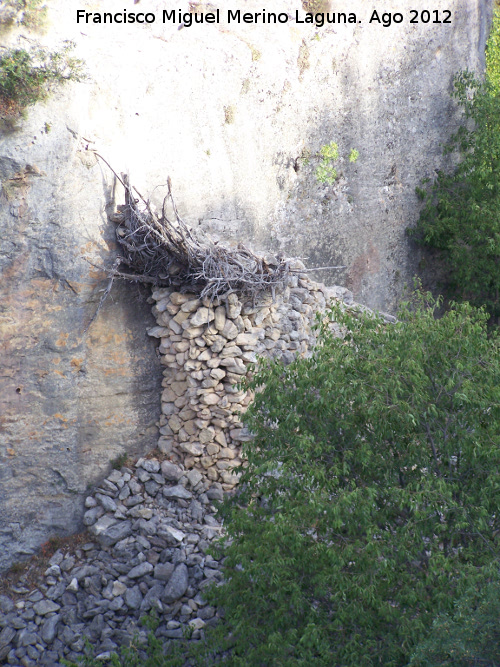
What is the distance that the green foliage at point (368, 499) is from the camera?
477cm

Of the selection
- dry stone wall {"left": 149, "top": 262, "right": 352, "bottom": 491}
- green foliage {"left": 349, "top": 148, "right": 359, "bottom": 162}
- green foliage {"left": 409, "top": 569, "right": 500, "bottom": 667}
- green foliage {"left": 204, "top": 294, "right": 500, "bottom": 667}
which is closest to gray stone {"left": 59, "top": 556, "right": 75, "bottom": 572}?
dry stone wall {"left": 149, "top": 262, "right": 352, "bottom": 491}

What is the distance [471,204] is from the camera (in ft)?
35.6

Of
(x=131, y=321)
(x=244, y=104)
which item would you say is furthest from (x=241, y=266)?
(x=244, y=104)

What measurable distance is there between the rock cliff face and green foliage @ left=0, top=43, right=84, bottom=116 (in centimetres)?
14

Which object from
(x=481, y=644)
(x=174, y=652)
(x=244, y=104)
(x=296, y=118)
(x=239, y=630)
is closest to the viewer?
(x=481, y=644)

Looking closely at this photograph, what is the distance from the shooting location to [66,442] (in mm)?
7648

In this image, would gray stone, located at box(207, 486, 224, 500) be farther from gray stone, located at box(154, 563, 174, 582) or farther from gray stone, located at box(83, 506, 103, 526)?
gray stone, located at box(83, 506, 103, 526)

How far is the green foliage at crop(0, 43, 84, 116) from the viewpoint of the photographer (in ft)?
23.1

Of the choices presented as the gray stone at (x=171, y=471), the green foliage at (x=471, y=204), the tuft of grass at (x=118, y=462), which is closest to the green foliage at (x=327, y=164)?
the green foliage at (x=471, y=204)

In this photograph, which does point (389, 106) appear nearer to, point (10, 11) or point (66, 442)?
point (10, 11)

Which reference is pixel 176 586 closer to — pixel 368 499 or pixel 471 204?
pixel 368 499

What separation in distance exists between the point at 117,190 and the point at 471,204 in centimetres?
607

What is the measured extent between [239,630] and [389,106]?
854 cm

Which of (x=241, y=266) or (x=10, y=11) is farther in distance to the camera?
(x=241, y=266)
